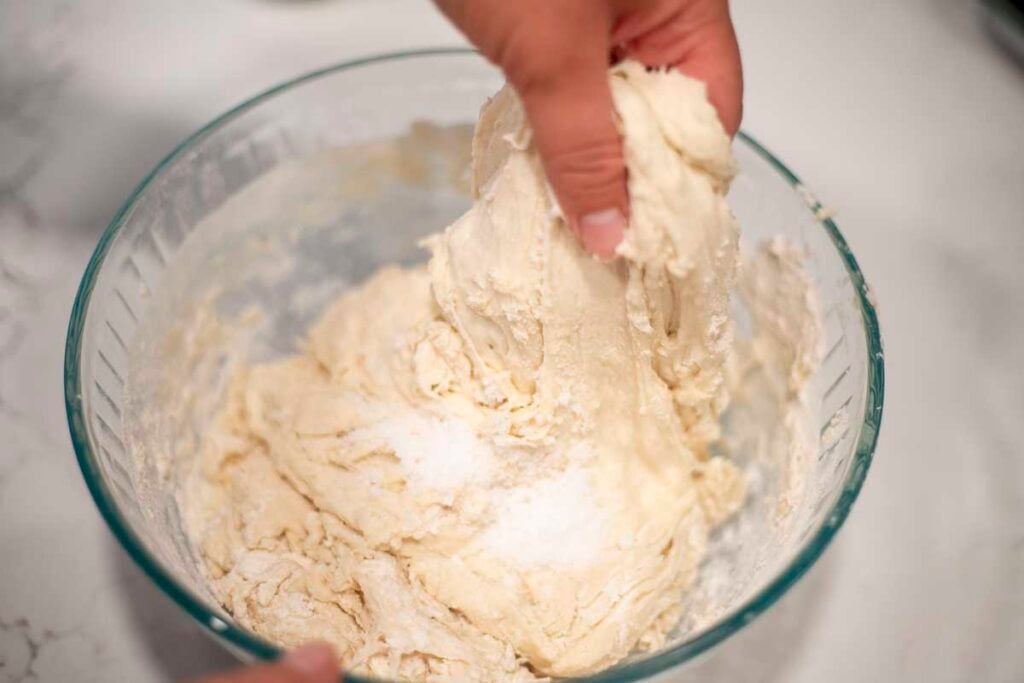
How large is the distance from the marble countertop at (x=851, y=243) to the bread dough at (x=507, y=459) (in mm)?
137

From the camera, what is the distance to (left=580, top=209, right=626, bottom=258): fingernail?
35.5 inches

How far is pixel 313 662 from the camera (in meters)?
0.71

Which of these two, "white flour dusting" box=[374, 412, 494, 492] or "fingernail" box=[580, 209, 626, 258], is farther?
"white flour dusting" box=[374, 412, 494, 492]

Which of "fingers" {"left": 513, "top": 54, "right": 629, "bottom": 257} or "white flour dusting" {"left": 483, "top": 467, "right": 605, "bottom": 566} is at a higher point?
"fingers" {"left": 513, "top": 54, "right": 629, "bottom": 257}

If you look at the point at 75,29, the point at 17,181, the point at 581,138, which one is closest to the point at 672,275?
the point at 581,138

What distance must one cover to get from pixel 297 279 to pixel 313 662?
0.76 meters

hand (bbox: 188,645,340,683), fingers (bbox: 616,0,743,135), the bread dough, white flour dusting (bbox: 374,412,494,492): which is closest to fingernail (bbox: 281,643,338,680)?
hand (bbox: 188,645,340,683)

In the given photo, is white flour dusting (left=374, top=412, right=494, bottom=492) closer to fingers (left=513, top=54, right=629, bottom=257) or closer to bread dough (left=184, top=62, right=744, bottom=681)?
bread dough (left=184, top=62, right=744, bottom=681)

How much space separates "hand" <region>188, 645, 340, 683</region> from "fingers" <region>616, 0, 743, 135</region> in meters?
0.66

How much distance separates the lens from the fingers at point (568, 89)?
753 mm

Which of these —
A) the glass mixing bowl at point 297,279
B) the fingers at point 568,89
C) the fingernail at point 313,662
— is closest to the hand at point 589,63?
the fingers at point 568,89

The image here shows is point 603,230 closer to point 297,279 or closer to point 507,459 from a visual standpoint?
point 507,459

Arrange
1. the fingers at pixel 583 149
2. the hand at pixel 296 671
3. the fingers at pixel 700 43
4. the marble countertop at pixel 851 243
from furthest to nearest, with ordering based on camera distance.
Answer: the marble countertop at pixel 851 243 → the fingers at pixel 700 43 → the fingers at pixel 583 149 → the hand at pixel 296 671

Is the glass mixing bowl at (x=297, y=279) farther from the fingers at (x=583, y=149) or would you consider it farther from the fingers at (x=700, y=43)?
the fingers at (x=583, y=149)
